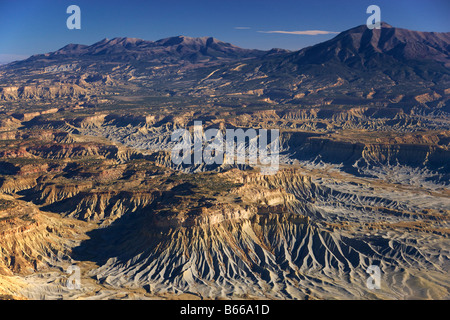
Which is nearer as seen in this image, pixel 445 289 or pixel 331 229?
pixel 445 289

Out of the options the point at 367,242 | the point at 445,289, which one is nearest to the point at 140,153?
the point at 367,242

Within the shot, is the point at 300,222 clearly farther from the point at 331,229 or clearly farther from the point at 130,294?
the point at 130,294

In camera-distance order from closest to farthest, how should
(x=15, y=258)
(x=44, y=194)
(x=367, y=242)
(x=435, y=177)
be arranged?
1. (x=15, y=258)
2. (x=367, y=242)
3. (x=44, y=194)
4. (x=435, y=177)

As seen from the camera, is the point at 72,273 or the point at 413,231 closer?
the point at 72,273

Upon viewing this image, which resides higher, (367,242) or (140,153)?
(140,153)
